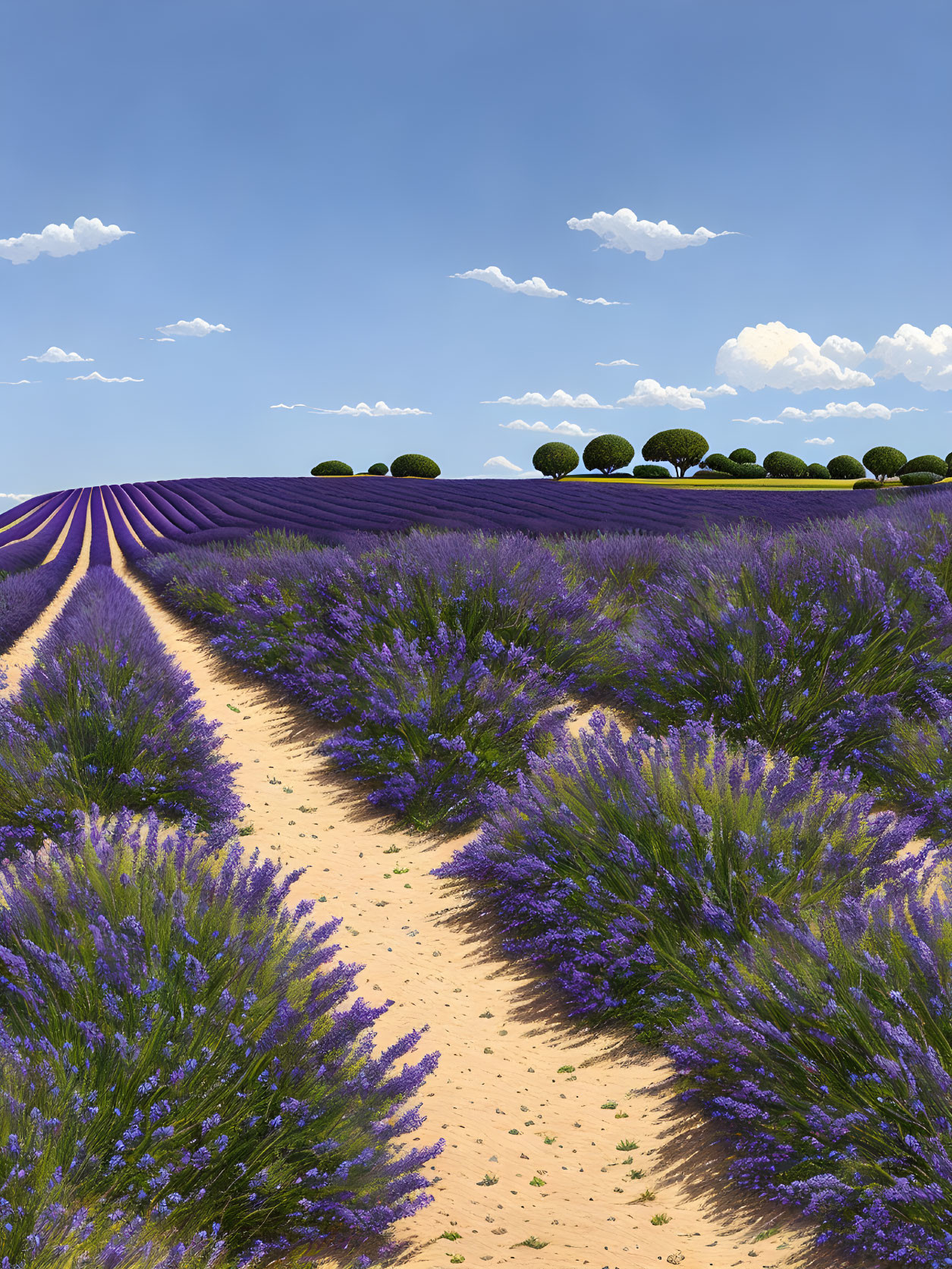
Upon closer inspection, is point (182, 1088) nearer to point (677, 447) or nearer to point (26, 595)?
point (26, 595)

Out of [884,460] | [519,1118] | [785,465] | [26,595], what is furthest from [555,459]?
[519,1118]

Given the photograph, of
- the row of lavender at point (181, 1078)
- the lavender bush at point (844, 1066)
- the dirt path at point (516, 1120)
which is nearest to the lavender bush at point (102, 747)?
the dirt path at point (516, 1120)

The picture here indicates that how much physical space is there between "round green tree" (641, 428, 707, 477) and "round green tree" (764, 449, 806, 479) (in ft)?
12.1

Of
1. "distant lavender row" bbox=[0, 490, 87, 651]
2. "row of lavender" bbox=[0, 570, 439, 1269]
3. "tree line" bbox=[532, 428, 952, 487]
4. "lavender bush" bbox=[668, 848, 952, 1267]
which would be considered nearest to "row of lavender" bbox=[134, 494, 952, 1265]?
"lavender bush" bbox=[668, 848, 952, 1267]

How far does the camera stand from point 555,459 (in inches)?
1788

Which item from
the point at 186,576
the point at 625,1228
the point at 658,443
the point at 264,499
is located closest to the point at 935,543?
the point at 625,1228

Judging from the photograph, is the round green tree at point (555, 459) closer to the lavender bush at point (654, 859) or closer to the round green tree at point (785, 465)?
the round green tree at point (785, 465)

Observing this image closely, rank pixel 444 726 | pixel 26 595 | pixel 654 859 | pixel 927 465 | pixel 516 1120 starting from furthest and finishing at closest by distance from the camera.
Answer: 1. pixel 927 465
2. pixel 26 595
3. pixel 444 726
4. pixel 654 859
5. pixel 516 1120

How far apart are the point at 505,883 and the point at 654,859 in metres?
A: 0.90

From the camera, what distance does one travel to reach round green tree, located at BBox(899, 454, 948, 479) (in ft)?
137

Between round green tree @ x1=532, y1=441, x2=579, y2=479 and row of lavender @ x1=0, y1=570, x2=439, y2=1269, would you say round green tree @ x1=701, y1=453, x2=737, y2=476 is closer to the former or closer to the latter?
round green tree @ x1=532, y1=441, x2=579, y2=479

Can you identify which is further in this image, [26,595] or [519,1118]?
[26,595]

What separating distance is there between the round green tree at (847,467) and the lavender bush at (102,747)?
47004mm

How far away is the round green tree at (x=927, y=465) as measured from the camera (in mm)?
41906
